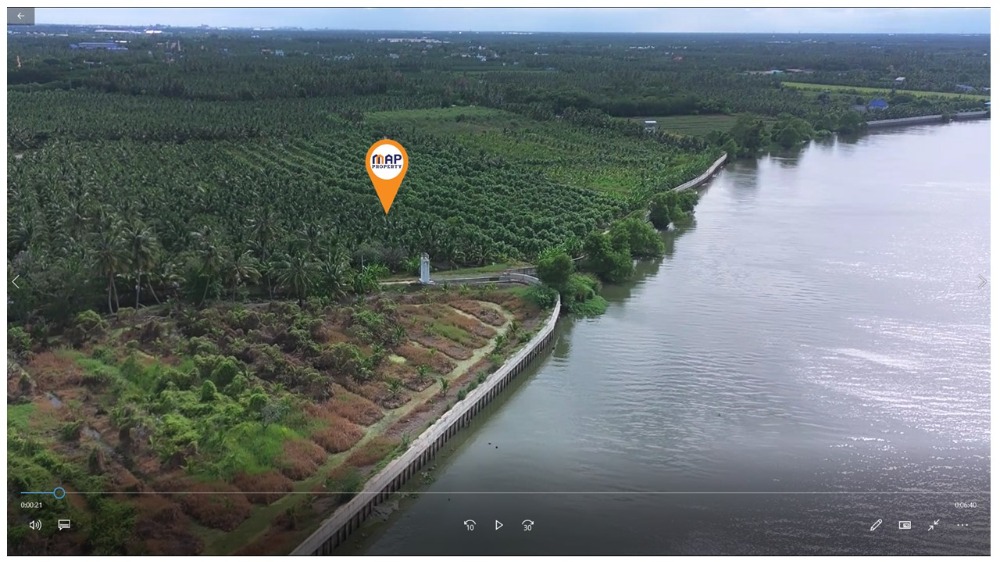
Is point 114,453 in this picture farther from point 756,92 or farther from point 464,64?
point 756,92

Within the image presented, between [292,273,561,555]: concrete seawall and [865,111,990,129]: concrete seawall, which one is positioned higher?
[865,111,990,129]: concrete seawall

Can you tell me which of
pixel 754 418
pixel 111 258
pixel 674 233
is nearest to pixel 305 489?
pixel 754 418

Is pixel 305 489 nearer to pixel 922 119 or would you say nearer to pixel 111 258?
pixel 111 258

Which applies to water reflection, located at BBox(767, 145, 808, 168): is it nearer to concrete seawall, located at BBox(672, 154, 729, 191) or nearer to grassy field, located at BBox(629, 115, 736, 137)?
concrete seawall, located at BBox(672, 154, 729, 191)

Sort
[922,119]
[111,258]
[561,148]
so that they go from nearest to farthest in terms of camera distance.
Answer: [111,258] < [561,148] < [922,119]

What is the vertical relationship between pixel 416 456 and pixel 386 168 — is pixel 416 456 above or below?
below

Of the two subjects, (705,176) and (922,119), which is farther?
(922,119)

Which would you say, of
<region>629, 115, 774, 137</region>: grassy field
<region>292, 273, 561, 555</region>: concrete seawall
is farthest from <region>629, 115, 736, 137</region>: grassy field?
<region>292, 273, 561, 555</region>: concrete seawall
